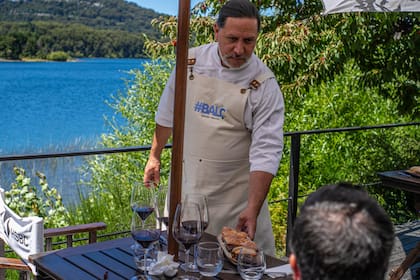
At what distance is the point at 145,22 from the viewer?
28.0m

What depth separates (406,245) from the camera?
15.0ft

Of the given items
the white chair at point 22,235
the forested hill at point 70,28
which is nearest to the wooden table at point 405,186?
the white chair at point 22,235

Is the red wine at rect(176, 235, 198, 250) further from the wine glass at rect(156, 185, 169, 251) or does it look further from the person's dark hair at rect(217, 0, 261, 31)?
the person's dark hair at rect(217, 0, 261, 31)

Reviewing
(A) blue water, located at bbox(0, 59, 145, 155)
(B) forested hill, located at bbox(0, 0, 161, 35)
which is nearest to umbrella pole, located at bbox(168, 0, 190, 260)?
(B) forested hill, located at bbox(0, 0, 161, 35)

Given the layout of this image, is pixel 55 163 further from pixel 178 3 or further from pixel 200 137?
pixel 178 3

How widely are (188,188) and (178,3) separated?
959 mm

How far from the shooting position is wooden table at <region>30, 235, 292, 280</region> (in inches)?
74.9

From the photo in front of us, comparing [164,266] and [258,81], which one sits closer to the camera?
[164,266]

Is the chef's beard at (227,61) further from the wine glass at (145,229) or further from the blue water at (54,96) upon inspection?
the blue water at (54,96)

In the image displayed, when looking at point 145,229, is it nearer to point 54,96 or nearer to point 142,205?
point 142,205

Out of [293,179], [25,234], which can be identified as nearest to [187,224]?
[25,234]

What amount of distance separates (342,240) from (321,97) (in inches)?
293

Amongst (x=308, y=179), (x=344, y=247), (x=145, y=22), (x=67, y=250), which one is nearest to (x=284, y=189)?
(x=308, y=179)

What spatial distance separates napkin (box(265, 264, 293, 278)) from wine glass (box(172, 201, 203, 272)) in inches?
9.5
